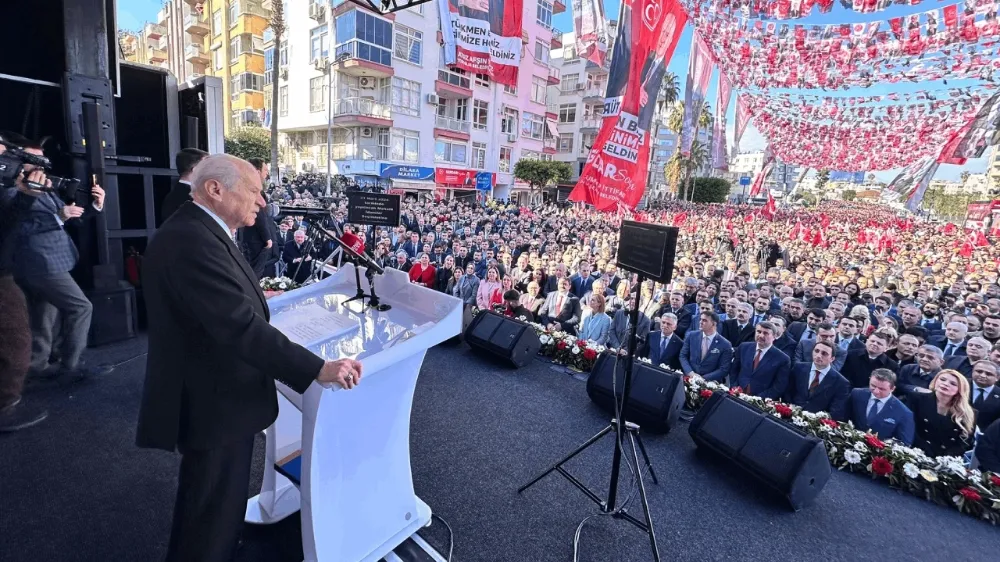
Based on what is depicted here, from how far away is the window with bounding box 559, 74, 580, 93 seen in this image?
4136 cm

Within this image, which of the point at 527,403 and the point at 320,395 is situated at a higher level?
the point at 320,395

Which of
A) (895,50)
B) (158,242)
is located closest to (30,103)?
(158,242)

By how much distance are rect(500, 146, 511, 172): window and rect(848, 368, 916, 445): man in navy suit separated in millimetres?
31485

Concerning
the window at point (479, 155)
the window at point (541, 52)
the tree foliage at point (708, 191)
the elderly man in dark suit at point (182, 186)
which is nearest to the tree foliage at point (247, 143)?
the window at point (479, 155)

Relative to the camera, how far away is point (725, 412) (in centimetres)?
344

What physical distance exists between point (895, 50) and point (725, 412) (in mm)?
7518

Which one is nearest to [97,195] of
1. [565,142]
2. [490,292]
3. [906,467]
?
[490,292]

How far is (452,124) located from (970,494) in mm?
29675

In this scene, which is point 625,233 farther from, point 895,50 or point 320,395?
point 895,50

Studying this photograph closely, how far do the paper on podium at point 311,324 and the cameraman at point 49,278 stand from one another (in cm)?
271

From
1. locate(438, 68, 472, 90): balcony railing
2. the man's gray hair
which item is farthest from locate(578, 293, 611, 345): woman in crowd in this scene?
locate(438, 68, 472, 90): balcony railing

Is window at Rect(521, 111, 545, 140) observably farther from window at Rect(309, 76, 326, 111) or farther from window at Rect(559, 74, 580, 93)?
window at Rect(309, 76, 326, 111)

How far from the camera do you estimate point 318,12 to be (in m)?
25.9

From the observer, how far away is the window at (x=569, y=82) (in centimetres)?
4136
